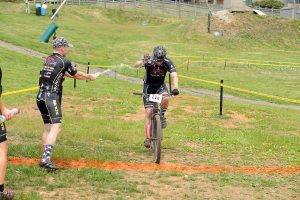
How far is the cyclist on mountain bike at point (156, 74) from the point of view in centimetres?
914

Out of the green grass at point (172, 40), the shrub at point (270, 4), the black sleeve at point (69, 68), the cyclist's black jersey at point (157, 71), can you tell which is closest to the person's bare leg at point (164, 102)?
the cyclist's black jersey at point (157, 71)

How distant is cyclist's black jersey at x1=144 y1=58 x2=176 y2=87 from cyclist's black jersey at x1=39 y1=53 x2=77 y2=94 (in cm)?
213

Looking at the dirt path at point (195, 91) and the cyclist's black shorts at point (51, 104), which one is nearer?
the cyclist's black shorts at point (51, 104)

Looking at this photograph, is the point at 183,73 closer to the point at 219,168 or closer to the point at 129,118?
the point at 129,118

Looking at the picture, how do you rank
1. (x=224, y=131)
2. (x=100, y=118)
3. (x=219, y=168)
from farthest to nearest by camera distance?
1. (x=100, y=118)
2. (x=224, y=131)
3. (x=219, y=168)

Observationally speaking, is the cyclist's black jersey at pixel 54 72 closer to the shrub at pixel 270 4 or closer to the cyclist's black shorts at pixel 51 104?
the cyclist's black shorts at pixel 51 104

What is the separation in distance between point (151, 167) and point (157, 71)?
6.87ft

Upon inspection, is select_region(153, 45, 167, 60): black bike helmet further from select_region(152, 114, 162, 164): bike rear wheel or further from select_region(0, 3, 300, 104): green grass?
select_region(0, 3, 300, 104): green grass

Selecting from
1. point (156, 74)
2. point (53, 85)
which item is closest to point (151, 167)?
point (156, 74)

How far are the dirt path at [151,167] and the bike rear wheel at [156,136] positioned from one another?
251 millimetres

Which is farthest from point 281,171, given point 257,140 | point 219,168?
point 257,140

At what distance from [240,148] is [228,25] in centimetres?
4131

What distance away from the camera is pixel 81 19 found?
2224 inches

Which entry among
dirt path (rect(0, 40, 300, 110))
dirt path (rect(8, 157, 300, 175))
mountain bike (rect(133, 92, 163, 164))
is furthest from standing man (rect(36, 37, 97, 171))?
dirt path (rect(0, 40, 300, 110))
